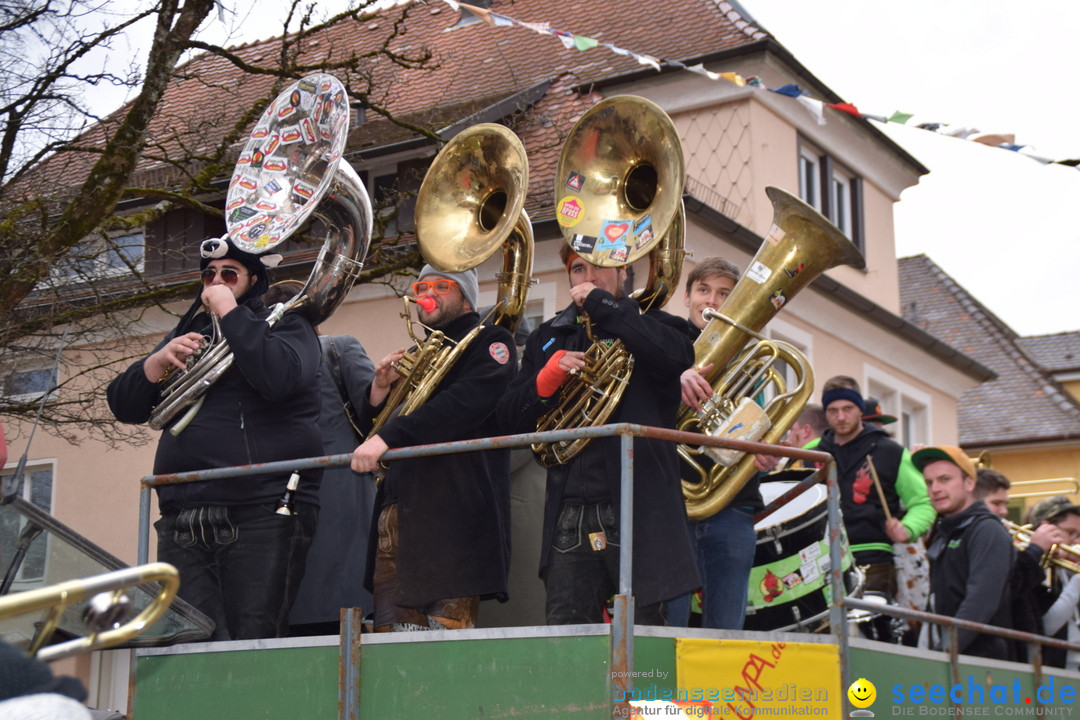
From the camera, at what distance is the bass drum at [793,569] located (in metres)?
5.93

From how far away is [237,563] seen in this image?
17.7 ft

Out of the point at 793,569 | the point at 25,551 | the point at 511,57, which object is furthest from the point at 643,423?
the point at 511,57

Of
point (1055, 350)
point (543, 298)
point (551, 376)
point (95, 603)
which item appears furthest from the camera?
point (1055, 350)

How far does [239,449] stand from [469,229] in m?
1.46

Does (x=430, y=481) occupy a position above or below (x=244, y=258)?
below

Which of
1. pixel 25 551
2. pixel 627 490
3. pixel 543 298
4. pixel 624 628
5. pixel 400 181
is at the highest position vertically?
pixel 400 181

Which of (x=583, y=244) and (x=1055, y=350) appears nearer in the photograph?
(x=583, y=244)

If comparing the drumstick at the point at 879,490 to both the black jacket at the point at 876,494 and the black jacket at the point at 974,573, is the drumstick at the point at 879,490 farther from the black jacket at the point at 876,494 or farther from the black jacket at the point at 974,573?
the black jacket at the point at 974,573

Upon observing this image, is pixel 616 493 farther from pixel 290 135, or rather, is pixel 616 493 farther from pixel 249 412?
pixel 290 135

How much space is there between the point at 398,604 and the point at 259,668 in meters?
0.57

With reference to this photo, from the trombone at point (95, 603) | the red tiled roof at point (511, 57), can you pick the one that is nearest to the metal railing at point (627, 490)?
the trombone at point (95, 603)

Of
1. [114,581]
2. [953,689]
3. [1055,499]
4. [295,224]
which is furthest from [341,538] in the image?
[1055,499]

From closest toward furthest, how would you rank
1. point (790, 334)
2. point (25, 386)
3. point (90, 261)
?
point (90, 261) → point (25, 386) → point (790, 334)

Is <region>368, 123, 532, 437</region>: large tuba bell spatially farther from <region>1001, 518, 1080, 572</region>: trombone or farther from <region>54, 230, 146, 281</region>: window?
<region>54, 230, 146, 281</region>: window
